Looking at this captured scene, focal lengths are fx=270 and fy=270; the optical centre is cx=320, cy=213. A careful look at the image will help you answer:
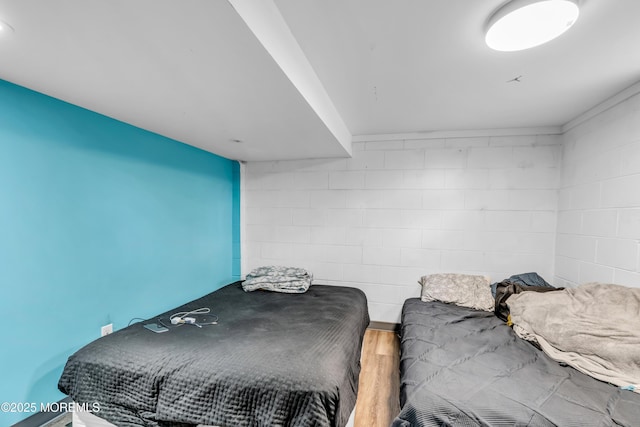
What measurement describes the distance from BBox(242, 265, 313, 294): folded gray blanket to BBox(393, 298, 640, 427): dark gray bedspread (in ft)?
4.10

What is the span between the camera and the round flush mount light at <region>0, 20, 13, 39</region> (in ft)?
3.30

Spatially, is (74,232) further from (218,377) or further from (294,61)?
(294,61)

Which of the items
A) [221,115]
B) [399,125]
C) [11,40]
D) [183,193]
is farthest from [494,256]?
[11,40]

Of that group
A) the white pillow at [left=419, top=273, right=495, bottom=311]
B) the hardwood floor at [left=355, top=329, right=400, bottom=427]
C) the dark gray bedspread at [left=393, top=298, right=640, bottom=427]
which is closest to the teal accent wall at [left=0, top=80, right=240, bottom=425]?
the hardwood floor at [left=355, top=329, right=400, bottom=427]

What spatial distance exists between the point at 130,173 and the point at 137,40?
49.8 inches

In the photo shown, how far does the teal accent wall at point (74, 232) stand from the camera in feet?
4.74

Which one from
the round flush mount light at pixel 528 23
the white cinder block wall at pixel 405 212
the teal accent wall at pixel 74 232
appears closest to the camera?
the round flush mount light at pixel 528 23

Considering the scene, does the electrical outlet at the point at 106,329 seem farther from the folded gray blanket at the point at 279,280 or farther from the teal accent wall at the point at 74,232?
the folded gray blanket at the point at 279,280

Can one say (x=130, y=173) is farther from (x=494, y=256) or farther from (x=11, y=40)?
(x=494, y=256)

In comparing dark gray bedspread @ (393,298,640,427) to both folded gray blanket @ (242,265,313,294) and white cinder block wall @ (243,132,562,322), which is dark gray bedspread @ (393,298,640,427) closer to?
white cinder block wall @ (243,132,562,322)

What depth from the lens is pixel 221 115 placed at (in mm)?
1920

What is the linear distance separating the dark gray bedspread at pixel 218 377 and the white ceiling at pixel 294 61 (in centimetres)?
149

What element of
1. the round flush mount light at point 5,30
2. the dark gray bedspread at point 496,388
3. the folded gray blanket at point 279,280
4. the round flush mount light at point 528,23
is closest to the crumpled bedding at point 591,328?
the dark gray bedspread at point 496,388

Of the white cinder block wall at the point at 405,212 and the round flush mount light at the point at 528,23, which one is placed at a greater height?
the round flush mount light at the point at 528,23
